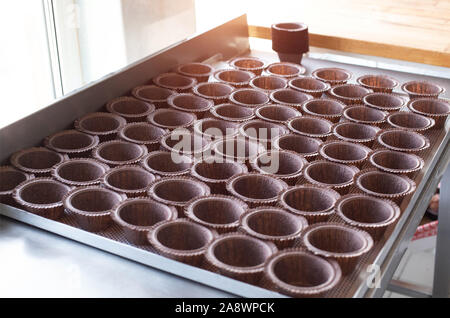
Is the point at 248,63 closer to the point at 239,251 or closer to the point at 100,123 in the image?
the point at 100,123

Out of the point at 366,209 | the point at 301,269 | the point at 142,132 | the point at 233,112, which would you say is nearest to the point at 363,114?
the point at 233,112

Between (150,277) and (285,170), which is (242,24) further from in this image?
(150,277)

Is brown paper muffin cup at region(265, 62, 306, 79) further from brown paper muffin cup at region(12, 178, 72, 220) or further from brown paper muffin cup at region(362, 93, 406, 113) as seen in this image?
brown paper muffin cup at region(12, 178, 72, 220)

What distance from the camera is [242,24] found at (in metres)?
1.98

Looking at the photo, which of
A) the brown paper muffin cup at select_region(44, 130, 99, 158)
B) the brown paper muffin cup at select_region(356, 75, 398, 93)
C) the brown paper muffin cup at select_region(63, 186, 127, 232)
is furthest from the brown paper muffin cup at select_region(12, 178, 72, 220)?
the brown paper muffin cup at select_region(356, 75, 398, 93)

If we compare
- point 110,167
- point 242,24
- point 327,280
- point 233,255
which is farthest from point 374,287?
point 242,24

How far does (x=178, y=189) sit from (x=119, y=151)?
213mm

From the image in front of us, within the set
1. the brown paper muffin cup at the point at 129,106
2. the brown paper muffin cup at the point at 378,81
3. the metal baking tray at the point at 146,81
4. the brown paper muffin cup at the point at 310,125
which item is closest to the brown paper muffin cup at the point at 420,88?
the brown paper muffin cup at the point at 378,81

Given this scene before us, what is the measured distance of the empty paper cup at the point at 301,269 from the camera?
893mm

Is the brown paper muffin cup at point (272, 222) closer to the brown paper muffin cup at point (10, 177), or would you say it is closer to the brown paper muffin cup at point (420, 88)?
the brown paper muffin cup at point (10, 177)

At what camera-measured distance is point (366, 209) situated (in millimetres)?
1084

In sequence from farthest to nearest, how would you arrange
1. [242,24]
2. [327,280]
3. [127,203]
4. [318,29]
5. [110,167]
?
1. [318,29]
2. [242,24]
3. [110,167]
4. [127,203]
5. [327,280]

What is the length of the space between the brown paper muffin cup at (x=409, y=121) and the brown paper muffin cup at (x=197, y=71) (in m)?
0.53

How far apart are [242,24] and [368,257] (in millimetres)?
1189
